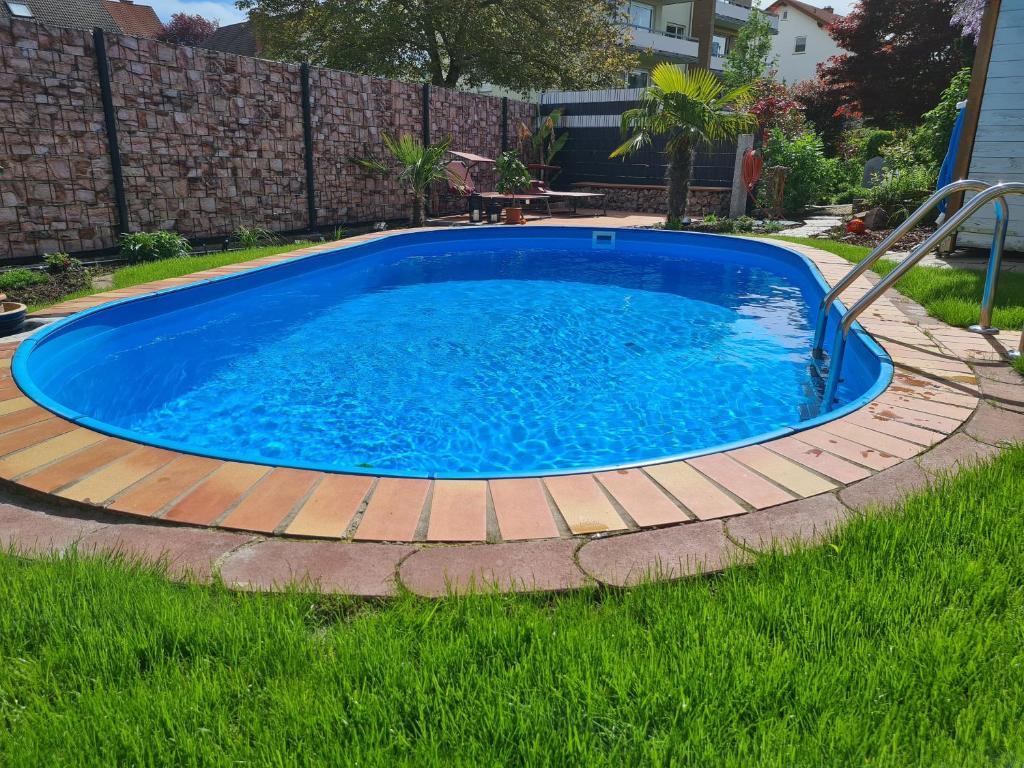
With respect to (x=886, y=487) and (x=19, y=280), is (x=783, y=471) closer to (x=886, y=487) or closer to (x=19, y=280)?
(x=886, y=487)

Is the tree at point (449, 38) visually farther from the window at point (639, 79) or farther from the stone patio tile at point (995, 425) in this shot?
the stone patio tile at point (995, 425)

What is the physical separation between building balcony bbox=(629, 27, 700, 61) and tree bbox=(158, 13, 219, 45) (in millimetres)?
23347

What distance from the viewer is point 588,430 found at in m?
3.93

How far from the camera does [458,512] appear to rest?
2174 millimetres

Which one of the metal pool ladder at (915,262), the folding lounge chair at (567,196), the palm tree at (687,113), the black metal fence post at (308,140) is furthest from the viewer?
the folding lounge chair at (567,196)

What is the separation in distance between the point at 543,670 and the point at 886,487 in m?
1.55

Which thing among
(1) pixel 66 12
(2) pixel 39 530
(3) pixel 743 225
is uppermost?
(1) pixel 66 12

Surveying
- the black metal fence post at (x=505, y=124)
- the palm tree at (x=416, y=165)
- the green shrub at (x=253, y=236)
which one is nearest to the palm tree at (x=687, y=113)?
the palm tree at (x=416, y=165)

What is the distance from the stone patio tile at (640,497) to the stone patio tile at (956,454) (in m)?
1.03

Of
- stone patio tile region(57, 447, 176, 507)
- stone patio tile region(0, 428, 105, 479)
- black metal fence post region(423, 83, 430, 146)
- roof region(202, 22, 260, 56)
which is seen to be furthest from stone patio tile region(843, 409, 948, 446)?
roof region(202, 22, 260, 56)

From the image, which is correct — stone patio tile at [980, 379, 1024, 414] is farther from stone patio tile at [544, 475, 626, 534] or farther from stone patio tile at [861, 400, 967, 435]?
stone patio tile at [544, 475, 626, 534]

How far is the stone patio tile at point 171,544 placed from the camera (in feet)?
6.13

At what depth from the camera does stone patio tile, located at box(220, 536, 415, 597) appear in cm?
176

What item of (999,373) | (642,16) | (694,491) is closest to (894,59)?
(642,16)
